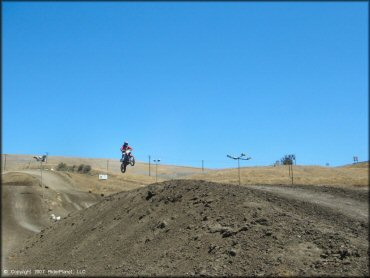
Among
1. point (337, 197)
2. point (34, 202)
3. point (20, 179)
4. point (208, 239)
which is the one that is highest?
point (20, 179)

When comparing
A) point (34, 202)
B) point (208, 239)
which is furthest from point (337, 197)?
point (34, 202)

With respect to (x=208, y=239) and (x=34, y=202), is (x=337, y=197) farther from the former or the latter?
(x=34, y=202)

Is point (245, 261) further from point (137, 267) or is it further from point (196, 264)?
point (137, 267)

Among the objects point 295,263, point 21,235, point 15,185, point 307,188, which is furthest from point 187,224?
point 15,185

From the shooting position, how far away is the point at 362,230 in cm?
1352

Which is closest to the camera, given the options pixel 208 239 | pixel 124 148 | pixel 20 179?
pixel 208 239

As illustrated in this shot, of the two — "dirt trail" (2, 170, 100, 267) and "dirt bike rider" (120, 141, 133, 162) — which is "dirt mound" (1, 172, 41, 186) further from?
"dirt bike rider" (120, 141, 133, 162)

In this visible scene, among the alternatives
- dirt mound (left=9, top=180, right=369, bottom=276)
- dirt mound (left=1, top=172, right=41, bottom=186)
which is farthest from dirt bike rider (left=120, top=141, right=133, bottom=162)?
dirt mound (left=1, top=172, right=41, bottom=186)

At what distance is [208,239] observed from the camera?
12.6 meters

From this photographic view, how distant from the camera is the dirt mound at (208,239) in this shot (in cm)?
1073

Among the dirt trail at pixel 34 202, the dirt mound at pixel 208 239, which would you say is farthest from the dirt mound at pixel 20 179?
the dirt mound at pixel 208 239

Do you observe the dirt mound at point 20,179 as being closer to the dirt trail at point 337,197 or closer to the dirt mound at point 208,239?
the dirt mound at point 208,239

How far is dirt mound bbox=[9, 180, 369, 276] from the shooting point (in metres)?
10.7

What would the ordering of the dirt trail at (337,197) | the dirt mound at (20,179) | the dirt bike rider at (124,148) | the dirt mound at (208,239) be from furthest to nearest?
the dirt mound at (20,179) < the dirt bike rider at (124,148) < the dirt trail at (337,197) < the dirt mound at (208,239)
